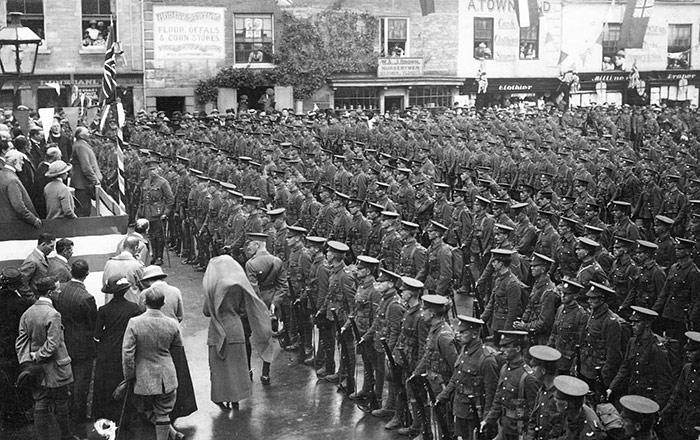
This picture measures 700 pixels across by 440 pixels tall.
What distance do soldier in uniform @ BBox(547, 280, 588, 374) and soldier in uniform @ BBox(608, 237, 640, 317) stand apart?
6.19ft

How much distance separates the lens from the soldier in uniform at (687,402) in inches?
297

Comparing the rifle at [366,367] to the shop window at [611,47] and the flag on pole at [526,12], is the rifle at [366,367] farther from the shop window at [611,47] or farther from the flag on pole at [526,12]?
the shop window at [611,47]

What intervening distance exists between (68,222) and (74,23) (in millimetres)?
20491

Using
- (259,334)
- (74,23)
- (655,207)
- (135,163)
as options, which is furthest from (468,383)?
(74,23)

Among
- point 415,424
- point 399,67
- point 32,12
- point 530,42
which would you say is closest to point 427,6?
point 399,67

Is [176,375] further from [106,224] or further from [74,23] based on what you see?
[74,23]

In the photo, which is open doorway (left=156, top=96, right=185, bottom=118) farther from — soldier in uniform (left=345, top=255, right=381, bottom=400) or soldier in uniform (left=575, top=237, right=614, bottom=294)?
soldier in uniform (left=345, top=255, right=381, bottom=400)

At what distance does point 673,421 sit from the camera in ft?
25.5

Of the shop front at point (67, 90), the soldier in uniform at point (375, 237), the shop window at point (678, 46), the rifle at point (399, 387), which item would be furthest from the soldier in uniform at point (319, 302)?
the shop window at point (678, 46)

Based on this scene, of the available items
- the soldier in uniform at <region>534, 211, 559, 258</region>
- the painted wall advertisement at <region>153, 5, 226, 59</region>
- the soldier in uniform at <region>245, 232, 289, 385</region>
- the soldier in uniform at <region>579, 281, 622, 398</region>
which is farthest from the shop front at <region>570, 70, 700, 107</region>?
the soldier in uniform at <region>579, 281, 622, 398</region>

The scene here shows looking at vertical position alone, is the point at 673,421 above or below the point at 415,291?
below

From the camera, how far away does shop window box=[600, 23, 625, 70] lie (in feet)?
133

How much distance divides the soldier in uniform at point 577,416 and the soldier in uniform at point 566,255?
551cm

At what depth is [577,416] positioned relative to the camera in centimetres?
690
